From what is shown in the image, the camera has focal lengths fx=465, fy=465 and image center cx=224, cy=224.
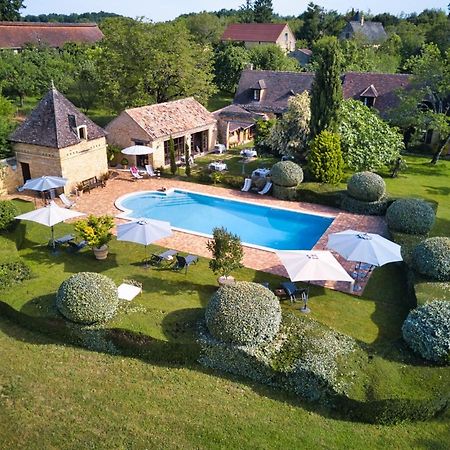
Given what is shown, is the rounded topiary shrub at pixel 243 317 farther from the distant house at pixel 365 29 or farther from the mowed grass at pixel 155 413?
the distant house at pixel 365 29

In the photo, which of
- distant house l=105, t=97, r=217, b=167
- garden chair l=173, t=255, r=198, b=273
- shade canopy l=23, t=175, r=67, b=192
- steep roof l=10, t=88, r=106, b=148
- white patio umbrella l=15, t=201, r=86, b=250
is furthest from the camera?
distant house l=105, t=97, r=217, b=167

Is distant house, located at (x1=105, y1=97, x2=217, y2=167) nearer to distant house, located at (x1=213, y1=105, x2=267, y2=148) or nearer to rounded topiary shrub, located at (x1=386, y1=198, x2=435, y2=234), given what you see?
distant house, located at (x1=213, y1=105, x2=267, y2=148)

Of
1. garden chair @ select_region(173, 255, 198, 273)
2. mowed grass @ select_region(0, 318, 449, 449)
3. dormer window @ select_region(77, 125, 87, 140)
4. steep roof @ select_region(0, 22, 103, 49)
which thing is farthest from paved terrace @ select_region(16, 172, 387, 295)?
steep roof @ select_region(0, 22, 103, 49)

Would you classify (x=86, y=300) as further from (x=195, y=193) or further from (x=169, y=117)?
(x=169, y=117)

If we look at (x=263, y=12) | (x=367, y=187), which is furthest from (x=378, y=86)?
(x=263, y=12)

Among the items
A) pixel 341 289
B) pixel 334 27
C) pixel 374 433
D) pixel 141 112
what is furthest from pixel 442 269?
pixel 334 27

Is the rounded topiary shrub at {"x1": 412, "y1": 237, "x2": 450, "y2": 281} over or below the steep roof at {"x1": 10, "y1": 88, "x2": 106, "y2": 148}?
below
